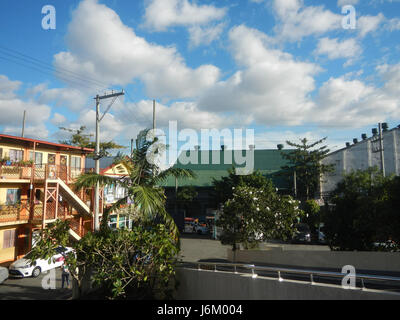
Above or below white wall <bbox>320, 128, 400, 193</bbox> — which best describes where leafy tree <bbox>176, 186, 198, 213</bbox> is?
below

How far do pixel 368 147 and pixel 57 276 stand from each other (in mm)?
35578

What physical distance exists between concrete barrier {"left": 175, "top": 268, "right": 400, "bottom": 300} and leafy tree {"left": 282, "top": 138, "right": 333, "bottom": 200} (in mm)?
29468

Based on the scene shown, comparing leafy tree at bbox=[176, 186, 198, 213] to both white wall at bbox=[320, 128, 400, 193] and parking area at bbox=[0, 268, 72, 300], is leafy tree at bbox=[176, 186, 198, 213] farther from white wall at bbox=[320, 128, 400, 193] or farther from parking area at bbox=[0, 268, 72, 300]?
parking area at bbox=[0, 268, 72, 300]

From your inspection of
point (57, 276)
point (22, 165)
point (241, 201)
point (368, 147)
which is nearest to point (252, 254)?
point (241, 201)

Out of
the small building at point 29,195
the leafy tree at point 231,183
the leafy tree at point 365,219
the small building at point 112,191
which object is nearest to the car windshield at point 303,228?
the leafy tree at point 231,183

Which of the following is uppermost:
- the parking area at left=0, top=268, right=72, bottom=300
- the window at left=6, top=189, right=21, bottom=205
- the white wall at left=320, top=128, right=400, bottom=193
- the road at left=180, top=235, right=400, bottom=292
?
the white wall at left=320, top=128, right=400, bottom=193

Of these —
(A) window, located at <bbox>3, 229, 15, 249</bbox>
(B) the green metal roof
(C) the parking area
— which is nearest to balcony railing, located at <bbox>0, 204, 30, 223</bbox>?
(A) window, located at <bbox>3, 229, 15, 249</bbox>

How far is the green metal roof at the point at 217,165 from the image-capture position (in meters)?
41.3

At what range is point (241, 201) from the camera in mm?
17125

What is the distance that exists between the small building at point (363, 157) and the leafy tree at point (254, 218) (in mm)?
18166

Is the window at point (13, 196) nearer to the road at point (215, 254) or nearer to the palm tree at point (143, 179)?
the palm tree at point (143, 179)

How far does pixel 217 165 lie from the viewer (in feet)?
147

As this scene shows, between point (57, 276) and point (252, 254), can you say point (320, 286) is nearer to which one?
point (252, 254)

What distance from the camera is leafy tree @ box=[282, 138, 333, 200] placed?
38.1 metres
